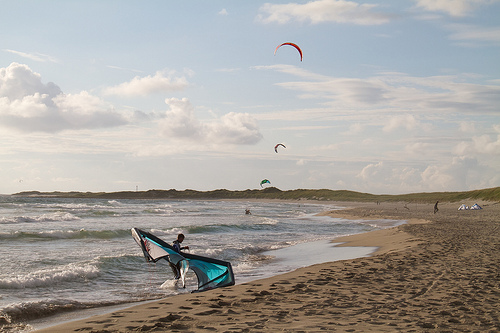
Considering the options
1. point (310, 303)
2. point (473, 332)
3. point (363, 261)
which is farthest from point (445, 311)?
point (363, 261)

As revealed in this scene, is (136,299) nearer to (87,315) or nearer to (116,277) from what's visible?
(87,315)

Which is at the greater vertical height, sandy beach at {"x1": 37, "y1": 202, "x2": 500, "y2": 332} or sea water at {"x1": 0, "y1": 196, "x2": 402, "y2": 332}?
sandy beach at {"x1": 37, "y1": 202, "x2": 500, "y2": 332}

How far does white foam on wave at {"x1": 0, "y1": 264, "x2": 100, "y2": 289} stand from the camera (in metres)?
9.05

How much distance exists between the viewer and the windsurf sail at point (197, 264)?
829 centimetres

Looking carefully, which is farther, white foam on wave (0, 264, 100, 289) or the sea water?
white foam on wave (0, 264, 100, 289)

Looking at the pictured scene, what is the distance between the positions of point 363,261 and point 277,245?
6.82 m

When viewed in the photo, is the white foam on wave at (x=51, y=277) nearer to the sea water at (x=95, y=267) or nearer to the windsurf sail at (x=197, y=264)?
the sea water at (x=95, y=267)

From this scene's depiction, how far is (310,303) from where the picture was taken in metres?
6.65

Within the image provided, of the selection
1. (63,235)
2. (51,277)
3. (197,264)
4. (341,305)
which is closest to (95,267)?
(51,277)

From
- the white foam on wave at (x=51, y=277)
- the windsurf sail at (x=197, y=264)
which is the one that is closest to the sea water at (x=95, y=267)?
the white foam on wave at (x=51, y=277)

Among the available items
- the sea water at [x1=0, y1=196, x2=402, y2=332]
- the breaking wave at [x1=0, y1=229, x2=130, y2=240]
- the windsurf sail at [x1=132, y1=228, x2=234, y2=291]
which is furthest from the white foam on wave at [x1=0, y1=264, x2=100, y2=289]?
the breaking wave at [x1=0, y1=229, x2=130, y2=240]

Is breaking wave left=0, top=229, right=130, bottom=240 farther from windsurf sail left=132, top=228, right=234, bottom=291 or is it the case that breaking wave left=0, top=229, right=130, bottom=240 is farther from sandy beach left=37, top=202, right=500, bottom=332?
sandy beach left=37, top=202, right=500, bottom=332

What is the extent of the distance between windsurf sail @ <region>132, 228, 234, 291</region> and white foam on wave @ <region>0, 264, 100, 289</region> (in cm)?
254

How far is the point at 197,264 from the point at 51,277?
3772 millimetres
